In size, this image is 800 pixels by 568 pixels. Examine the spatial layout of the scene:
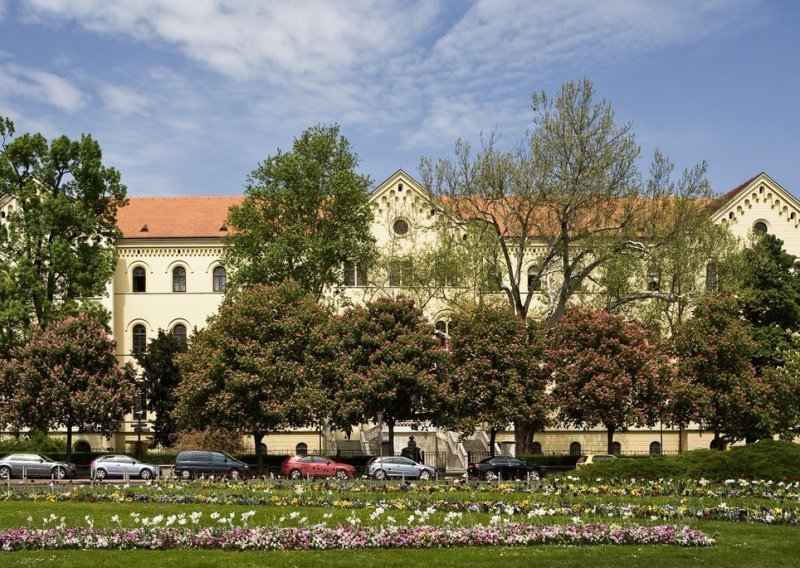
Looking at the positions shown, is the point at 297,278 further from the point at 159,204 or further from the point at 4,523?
the point at 4,523

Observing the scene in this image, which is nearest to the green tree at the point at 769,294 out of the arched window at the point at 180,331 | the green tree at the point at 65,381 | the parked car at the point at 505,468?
the parked car at the point at 505,468

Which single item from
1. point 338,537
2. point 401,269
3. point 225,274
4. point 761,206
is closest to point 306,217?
point 401,269

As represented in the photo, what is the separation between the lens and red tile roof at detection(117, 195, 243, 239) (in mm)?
62625

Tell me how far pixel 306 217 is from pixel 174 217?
16.1m

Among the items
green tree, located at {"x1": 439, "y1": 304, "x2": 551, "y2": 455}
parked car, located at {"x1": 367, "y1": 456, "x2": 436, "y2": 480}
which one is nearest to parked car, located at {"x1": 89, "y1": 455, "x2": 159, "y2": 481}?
parked car, located at {"x1": 367, "y1": 456, "x2": 436, "y2": 480}

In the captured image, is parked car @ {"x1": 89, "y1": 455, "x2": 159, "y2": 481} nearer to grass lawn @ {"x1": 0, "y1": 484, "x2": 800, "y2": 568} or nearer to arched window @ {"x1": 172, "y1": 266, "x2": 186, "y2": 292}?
grass lawn @ {"x1": 0, "y1": 484, "x2": 800, "y2": 568}

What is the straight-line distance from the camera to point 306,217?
174 ft

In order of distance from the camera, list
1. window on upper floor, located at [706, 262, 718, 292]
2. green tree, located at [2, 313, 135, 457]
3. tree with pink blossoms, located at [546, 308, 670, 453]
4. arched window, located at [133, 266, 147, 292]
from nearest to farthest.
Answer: tree with pink blossoms, located at [546, 308, 670, 453]
green tree, located at [2, 313, 135, 457]
window on upper floor, located at [706, 262, 718, 292]
arched window, located at [133, 266, 147, 292]

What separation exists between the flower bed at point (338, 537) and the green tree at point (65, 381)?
27.1 m

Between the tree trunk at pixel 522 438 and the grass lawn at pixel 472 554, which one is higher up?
the grass lawn at pixel 472 554

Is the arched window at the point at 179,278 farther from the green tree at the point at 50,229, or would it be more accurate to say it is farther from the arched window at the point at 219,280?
the green tree at the point at 50,229

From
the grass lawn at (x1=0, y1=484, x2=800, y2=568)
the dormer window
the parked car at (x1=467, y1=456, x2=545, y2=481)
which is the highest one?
the dormer window

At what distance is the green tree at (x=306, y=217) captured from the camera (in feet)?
167

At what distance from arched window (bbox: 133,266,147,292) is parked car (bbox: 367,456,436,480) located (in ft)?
93.6
